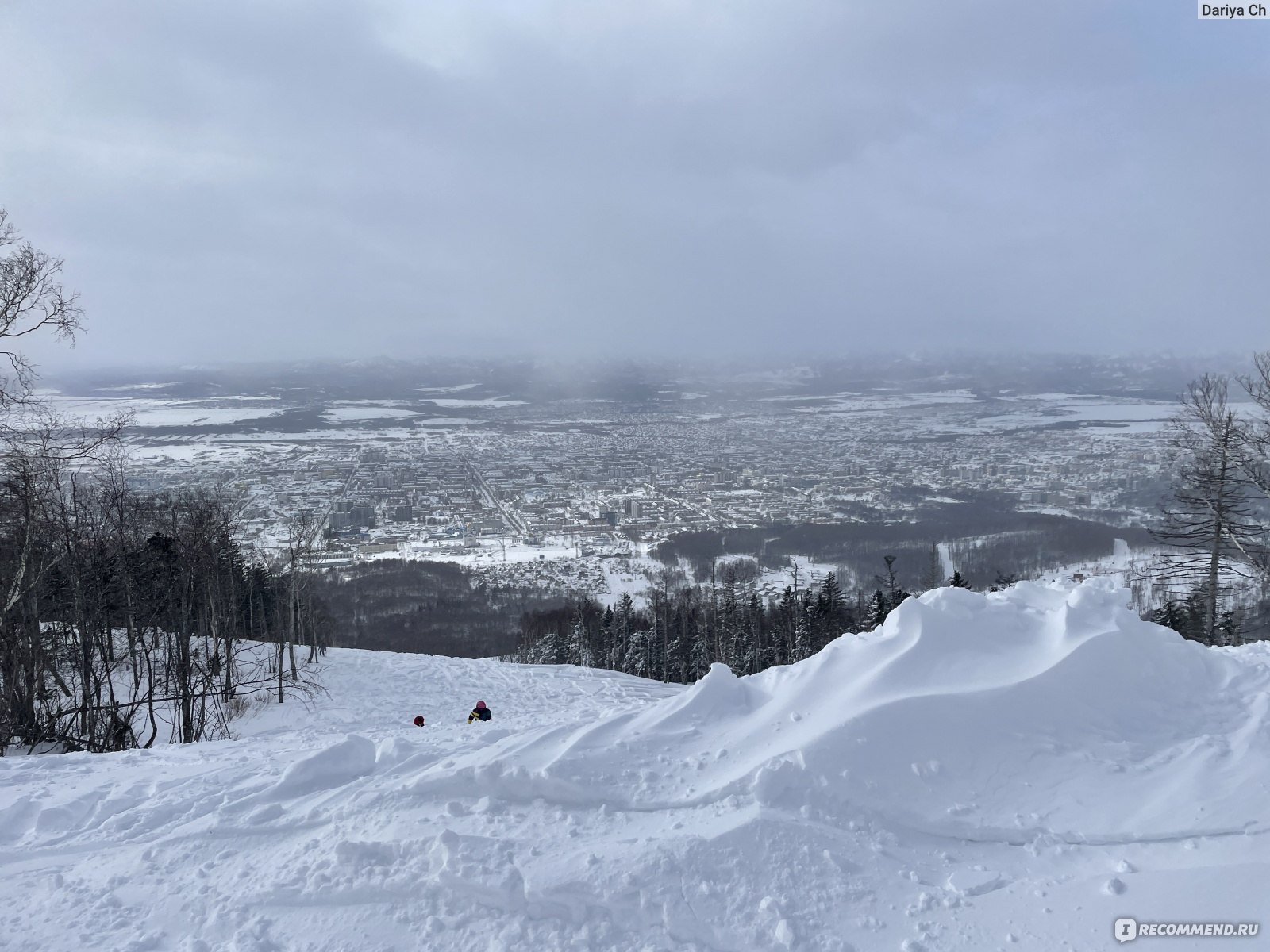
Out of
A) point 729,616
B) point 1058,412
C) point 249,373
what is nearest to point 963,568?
point 729,616

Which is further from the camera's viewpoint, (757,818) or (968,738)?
(968,738)

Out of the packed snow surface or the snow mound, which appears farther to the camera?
the snow mound

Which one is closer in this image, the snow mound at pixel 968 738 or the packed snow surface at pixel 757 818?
the packed snow surface at pixel 757 818

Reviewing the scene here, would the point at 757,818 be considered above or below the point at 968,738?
below
